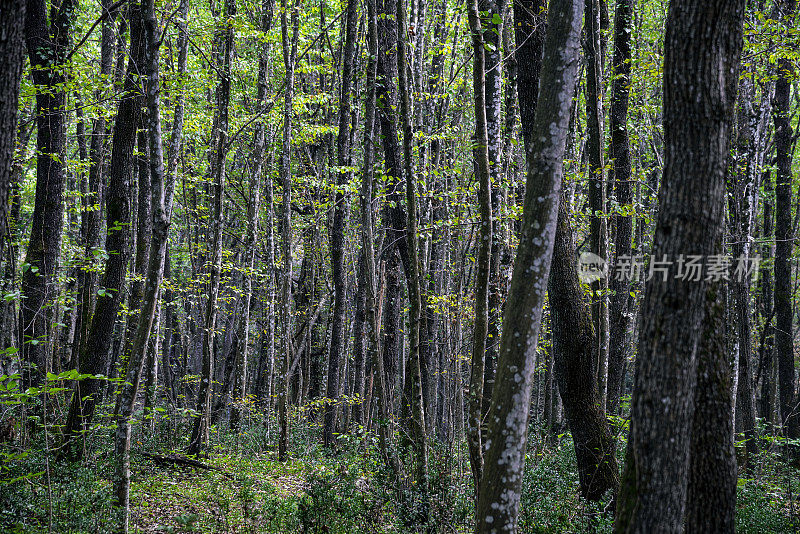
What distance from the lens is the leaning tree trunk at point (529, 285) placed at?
3648 mm

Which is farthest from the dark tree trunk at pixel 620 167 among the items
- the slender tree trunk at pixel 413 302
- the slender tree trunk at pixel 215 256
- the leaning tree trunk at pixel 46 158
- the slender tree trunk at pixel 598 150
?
the leaning tree trunk at pixel 46 158

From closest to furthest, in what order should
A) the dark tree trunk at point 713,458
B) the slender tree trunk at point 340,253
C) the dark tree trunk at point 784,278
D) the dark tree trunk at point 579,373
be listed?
the dark tree trunk at point 713,458
the dark tree trunk at point 579,373
the slender tree trunk at point 340,253
the dark tree trunk at point 784,278

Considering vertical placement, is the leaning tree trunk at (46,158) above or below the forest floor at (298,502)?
above

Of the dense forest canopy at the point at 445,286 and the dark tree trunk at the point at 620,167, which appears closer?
the dense forest canopy at the point at 445,286

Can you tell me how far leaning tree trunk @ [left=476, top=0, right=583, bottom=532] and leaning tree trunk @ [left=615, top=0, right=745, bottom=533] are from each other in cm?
69

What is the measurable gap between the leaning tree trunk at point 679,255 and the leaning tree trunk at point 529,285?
0.69 metres

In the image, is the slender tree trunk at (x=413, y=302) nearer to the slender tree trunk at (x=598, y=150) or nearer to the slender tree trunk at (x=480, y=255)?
the slender tree trunk at (x=480, y=255)

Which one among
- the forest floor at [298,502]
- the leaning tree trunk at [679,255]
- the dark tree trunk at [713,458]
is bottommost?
the forest floor at [298,502]

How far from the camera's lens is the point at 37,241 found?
26.9 ft

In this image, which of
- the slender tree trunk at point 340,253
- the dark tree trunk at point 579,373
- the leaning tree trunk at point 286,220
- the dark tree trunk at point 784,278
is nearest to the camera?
the dark tree trunk at point 579,373

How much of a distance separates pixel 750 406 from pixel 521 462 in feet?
38.0

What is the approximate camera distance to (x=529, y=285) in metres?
3.73

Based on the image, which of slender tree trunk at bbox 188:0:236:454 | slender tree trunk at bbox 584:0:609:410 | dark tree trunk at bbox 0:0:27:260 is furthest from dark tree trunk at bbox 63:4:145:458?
slender tree trunk at bbox 584:0:609:410

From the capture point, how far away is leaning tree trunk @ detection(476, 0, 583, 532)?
3648 mm
